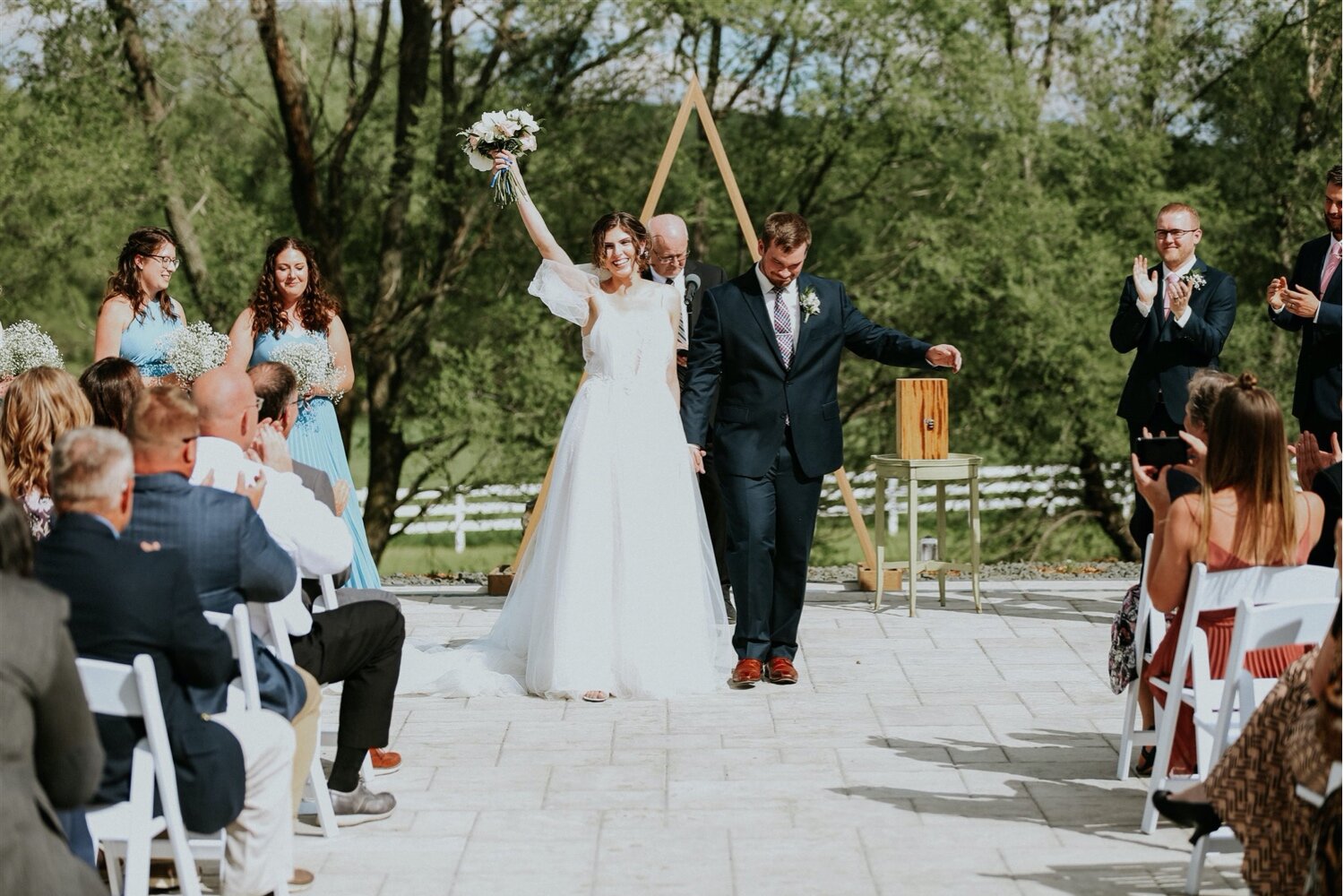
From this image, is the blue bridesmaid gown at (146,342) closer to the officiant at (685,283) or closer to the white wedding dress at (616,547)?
the white wedding dress at (616,547)

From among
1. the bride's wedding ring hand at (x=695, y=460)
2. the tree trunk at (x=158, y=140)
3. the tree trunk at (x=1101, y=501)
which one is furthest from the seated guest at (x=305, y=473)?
the tree trunk at (x=1101, y=501)

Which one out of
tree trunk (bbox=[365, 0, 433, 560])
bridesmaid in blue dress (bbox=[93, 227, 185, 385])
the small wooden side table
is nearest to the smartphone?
the small wooden side table

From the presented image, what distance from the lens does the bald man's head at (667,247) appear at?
729 cm

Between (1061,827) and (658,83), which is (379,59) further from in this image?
(1061,827)

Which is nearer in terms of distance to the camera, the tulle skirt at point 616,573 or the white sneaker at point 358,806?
the white sneaker at point 358,806

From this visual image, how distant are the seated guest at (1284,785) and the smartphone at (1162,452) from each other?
290cm

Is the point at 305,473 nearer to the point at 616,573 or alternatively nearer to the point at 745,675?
the point at 616,573

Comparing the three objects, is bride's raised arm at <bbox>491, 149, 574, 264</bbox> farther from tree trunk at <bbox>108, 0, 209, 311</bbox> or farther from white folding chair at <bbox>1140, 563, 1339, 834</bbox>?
tree trunk at <bbox>108, 0, 209, 311</bbox>

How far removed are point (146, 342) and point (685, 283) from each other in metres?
2.52

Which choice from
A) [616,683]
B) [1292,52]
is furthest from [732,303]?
[1292,52]

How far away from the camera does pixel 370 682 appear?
4633mm

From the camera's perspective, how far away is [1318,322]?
6.60 m

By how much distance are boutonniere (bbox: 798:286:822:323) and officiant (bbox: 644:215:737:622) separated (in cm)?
49

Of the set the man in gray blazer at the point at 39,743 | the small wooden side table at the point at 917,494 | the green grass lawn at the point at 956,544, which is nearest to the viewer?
the man in gray blazer at the point at 39,743
